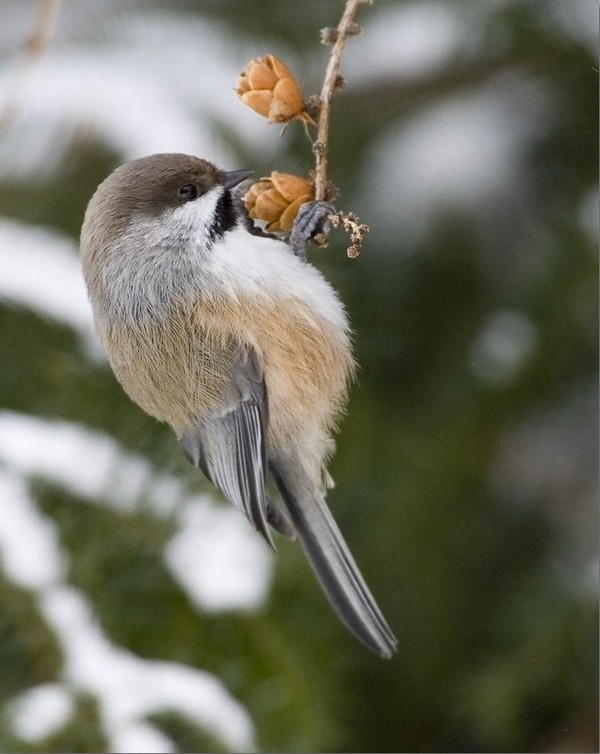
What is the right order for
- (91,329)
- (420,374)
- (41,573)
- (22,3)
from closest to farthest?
1. (41,573)
2. (91,329)
3. (420,374)
4. (22,3)

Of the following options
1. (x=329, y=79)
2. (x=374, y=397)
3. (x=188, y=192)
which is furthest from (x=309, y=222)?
(x=374, y=397)

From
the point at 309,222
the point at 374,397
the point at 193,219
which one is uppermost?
the point at 309,222

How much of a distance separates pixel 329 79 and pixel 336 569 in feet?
1.53

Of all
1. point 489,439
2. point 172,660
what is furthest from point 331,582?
point 489,439

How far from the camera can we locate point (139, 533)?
0.86 metres

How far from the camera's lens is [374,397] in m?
1.12

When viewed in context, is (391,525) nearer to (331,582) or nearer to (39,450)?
(331,582)

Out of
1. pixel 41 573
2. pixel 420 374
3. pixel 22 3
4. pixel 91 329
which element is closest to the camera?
pixel 41 573

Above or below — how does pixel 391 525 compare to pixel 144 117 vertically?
below

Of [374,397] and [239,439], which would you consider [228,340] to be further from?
[374,397]

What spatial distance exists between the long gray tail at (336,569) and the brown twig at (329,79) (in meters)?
0.36

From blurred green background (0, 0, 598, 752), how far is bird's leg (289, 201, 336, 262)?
18cm

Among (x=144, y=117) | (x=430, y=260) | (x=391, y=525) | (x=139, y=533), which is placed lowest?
(x=391, y=525)

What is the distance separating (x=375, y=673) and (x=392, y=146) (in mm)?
667
